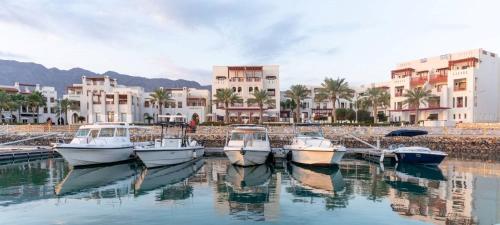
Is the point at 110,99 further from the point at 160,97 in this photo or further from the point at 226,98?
the point at 226,98

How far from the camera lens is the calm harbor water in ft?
45.2

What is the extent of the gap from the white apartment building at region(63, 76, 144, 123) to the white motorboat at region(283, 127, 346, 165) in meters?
45.1

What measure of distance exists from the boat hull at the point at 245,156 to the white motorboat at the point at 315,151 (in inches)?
109

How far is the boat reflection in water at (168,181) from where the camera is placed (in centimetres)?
1803

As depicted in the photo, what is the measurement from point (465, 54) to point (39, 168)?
6389 cm

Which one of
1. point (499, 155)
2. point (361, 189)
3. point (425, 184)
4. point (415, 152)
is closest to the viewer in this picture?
point (361, 189)

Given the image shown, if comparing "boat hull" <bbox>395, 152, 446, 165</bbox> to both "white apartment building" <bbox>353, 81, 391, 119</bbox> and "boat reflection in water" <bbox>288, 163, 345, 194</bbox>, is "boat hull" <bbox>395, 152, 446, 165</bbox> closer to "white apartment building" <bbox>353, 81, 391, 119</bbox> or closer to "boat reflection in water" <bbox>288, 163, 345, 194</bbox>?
"boat reflection in water" <bbox>288, 163, 345, 194</bbox>

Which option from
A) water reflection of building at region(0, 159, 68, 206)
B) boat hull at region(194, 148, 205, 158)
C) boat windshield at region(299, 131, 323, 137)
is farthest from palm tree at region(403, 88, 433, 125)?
water reflection of building at region(0, 159, 68, 206)

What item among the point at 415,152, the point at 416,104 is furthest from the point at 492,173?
the point at 416,104

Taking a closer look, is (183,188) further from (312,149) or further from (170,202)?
(312,149)

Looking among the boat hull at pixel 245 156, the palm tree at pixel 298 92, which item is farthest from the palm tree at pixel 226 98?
the boat hull at pixel 245 156

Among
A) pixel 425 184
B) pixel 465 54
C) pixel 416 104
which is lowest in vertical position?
pixel 425 184

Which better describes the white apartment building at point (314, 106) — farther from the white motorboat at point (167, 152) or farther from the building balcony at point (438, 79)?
the white motorboat at point (167, 152)

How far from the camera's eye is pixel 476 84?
191 ft
